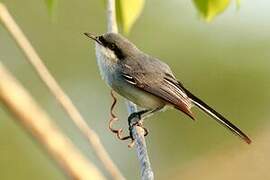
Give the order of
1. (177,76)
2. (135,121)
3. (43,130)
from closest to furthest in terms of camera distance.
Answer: (43,130) < (135,121) < (177,76)

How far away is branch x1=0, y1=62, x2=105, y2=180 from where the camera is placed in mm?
327

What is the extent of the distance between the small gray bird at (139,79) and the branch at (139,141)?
49 millimetres

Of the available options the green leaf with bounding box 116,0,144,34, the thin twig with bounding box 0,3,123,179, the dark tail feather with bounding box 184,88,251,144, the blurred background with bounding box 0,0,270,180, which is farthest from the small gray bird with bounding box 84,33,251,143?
the thin twig with bounding box 0,3,123,179

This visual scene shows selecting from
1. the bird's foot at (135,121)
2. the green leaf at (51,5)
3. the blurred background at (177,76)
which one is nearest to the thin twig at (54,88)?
the green leaf at (51,5)

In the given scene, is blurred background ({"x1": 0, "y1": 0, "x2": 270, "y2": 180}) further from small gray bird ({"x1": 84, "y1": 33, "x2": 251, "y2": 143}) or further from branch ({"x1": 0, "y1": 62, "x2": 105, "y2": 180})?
branch ({"x1": 0, "y1": 62, "x2": 105, "y2": 180})

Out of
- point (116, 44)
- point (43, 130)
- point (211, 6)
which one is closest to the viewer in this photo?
→ point (43, 130)

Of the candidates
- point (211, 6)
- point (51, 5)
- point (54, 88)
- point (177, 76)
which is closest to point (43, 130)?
point (54, 88)

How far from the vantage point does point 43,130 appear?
329 millimetres

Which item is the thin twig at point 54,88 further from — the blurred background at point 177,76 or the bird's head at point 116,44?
the blurred background at point 177,76

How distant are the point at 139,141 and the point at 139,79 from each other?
0.48 m

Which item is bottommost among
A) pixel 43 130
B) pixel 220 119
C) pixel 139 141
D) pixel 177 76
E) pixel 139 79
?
pixel 43 130

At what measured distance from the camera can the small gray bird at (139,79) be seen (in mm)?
1962

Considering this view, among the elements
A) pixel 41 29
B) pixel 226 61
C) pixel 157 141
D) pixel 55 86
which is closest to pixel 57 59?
pixel 41 29

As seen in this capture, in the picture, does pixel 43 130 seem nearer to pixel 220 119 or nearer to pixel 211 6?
pixel 211 6
